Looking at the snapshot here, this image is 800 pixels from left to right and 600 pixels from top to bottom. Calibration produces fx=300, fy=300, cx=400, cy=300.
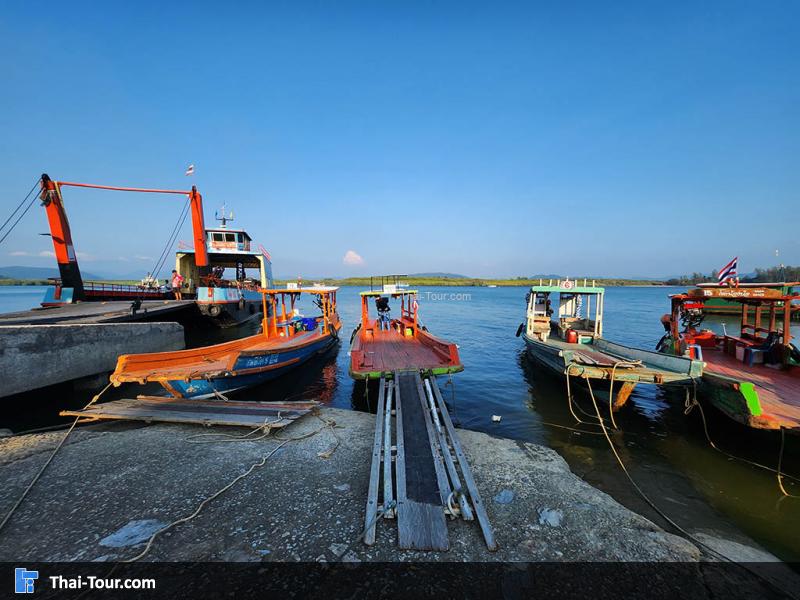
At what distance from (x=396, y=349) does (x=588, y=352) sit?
7307 millimetres

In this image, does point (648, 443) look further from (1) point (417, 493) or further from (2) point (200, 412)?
(2) point (200, 412)

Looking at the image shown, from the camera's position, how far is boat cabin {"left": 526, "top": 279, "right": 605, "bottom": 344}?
13.0m

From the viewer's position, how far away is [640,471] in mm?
6348

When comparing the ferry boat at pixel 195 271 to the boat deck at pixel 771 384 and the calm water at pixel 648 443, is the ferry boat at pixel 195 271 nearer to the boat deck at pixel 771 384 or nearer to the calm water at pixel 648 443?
the calm water at pixel 648 443

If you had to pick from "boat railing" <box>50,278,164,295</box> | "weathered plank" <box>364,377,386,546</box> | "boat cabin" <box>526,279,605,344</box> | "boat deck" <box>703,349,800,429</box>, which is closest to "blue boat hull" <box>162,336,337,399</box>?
"weathered plank" <box>364,377,386,546</box>

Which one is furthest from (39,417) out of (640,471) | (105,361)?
(640,471)

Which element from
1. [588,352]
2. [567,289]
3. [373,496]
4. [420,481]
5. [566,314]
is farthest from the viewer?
[566,314]

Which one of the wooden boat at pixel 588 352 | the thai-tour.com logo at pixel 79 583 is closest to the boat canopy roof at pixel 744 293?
the wooden boat at pixel 588 352

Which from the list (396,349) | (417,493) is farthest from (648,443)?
(396,349)

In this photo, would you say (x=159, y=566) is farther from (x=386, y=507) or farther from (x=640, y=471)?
(x=640, y=471)

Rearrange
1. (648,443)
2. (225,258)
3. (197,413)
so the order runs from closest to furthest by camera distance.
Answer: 1. (197,413)
2. (648,443)
3. (225,258)

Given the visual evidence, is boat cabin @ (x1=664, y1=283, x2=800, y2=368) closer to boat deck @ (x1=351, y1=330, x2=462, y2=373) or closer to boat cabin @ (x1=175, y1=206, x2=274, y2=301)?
boat deck @ (x1=351, y1=330, x2=462, y2=373)

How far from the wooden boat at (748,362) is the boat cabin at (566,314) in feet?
8.20

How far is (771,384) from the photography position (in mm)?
7793
